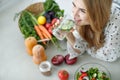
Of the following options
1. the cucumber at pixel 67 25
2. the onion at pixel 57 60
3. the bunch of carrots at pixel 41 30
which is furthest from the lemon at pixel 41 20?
the onion at pixel 57 60

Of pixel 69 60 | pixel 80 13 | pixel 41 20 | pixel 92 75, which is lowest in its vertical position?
pixel 92 75

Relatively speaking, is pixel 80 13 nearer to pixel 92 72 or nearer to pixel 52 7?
pixel 92 72

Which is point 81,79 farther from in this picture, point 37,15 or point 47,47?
point 37,15

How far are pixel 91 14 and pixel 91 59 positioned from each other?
365 mm

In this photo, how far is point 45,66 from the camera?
131 cm

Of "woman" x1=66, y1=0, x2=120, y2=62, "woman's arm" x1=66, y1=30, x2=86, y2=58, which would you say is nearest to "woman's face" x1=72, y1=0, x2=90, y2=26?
"woman" x1=66, y1=0, x2=120, y2=62

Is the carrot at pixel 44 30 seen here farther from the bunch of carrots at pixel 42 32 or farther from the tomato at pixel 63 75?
the tomato at pixel 63 75

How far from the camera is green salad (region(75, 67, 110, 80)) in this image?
4.00 feet

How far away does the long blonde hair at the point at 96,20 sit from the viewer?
1.06 m

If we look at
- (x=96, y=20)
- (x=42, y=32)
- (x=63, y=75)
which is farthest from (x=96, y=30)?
(x=42, y=32)

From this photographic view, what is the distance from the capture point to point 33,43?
1.36 metres

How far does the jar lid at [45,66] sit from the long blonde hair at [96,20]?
0.76 ft

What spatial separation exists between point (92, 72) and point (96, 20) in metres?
0.28

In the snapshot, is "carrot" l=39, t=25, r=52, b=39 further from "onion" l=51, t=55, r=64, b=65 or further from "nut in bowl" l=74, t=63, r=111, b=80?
"nut in bowl" l=74, t=63, r=111, b=80
